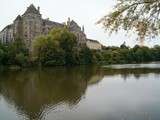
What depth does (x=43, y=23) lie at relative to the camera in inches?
3784

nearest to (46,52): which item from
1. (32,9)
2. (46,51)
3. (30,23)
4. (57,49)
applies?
(46,51)

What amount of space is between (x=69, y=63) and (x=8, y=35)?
33114 millimetres

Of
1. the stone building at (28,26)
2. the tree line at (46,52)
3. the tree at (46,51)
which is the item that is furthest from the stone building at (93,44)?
the tree at (46,51)

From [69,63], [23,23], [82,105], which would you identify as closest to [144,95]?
[82,105]

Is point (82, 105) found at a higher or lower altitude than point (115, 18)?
lower

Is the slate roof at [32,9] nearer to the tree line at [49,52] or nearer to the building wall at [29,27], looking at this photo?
the building wall at [29,27]

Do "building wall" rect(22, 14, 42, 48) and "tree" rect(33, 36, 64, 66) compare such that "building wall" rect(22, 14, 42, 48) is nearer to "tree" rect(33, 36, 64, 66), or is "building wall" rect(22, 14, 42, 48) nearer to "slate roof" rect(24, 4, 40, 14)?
"slate roof" rect(24, 4, 40, 14)

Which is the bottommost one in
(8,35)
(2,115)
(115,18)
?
(2,115)

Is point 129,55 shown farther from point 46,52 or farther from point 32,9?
point 46,52

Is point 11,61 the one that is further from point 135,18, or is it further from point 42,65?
point 135,18

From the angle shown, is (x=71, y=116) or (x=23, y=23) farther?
(x=23, y=23)

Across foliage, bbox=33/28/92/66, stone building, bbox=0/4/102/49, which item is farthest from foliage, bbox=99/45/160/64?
stone building, bbox=0/4/102/49

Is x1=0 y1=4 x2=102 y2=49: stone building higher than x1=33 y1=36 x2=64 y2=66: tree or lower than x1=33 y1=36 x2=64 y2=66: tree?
higher

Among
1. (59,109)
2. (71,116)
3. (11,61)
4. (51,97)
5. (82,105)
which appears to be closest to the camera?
(71,116)
